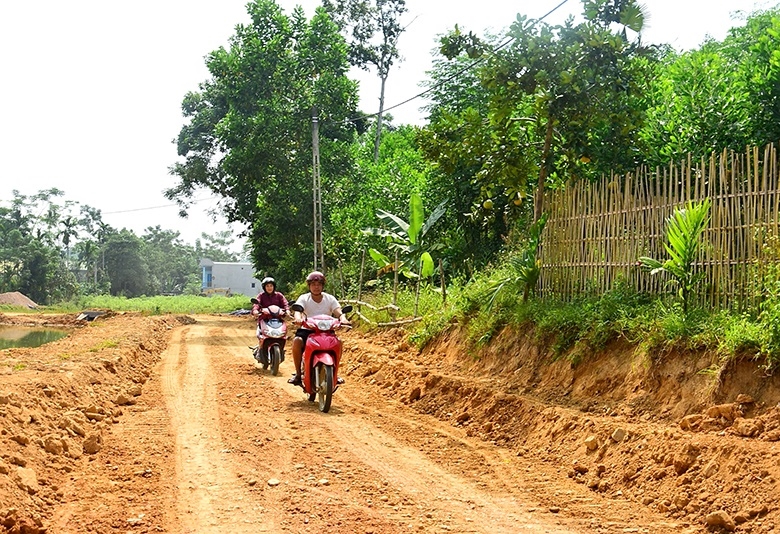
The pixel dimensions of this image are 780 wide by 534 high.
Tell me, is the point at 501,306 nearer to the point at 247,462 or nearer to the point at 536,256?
the point at 536,256

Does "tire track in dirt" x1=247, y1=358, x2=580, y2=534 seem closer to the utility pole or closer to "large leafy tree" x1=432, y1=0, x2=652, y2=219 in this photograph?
"large leafy tree" x1=432, y1=0, x2=652, y2=219

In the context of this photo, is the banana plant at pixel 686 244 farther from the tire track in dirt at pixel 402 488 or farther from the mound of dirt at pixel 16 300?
the mound of dirt at pixel 16 300

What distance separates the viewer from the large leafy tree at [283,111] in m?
31.6

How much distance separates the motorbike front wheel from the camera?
10.1m

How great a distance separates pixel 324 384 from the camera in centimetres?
1036

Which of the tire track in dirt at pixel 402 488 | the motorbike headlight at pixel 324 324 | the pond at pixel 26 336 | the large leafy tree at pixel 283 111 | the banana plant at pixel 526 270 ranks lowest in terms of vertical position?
the pond at pixel 26 336

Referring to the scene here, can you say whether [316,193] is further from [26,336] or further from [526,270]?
[526,270]

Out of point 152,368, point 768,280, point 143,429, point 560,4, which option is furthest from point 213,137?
point 768,280

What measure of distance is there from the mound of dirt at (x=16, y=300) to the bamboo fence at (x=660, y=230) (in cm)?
5373

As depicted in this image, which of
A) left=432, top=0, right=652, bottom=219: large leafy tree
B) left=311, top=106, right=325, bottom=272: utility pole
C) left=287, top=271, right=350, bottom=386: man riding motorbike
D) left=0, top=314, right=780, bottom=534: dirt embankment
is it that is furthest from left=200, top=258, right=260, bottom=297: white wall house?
left=287, top=271, right=350, bottom=386: man riding motorbike

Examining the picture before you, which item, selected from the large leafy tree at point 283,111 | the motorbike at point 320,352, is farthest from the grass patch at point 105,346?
the large leafy tree at point 283,111

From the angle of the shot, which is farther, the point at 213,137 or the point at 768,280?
the point at 213,137

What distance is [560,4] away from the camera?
12.7 meters

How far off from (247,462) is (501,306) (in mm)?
6286
